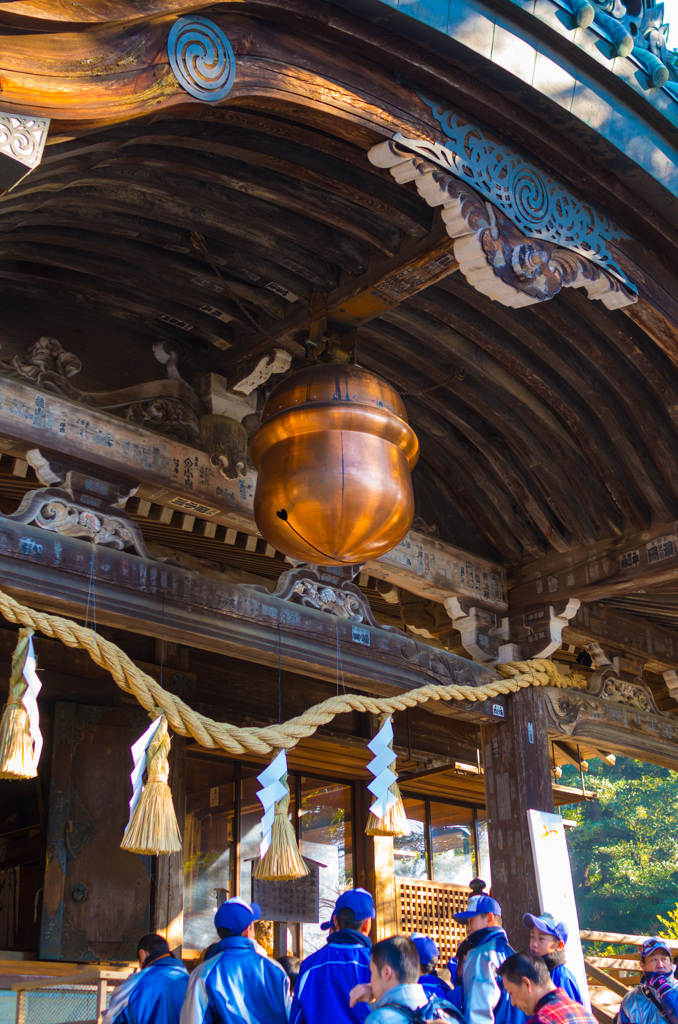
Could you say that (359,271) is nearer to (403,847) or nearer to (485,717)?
(485,717)

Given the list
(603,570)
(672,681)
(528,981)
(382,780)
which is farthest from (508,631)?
(528,981)

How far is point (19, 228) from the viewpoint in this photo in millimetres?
4137

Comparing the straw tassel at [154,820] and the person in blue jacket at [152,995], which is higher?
the straw tassel at [154,820]

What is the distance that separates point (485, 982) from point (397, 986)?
1176 millimetres

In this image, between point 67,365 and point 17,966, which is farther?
point 17,966

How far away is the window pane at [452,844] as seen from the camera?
7996 mm

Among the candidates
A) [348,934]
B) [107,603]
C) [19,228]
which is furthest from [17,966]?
[19,228]

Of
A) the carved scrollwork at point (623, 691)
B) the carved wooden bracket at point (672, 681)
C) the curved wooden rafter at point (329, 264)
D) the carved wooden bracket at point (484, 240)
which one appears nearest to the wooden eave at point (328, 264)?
the curved wooden rafter at point (329, 264)

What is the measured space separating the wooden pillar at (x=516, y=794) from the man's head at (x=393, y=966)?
2.70 m

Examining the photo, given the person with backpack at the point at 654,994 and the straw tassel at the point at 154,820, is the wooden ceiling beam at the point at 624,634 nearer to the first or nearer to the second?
the person with backpack at the point at 654,994

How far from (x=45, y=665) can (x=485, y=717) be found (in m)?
2.51

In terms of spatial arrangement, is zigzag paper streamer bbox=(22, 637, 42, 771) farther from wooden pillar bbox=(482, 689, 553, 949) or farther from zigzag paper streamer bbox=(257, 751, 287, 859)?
wooden pillar bbox=(482, 689, 553, 949)

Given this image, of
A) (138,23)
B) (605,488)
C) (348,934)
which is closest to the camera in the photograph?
(138,23)

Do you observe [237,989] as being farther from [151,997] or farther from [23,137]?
[23,137]
